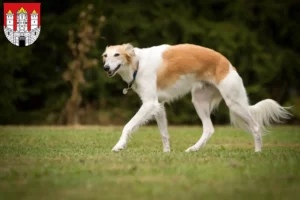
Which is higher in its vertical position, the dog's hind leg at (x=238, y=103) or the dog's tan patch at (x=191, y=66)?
the dog's tan patch at (x=191, y=66)

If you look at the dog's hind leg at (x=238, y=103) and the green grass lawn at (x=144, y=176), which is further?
the dog's hind leg at (x=238, y=103)

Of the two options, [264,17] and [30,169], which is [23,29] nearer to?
[30,169]

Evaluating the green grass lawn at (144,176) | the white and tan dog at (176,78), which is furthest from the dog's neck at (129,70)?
the green grass lawn at (144,176)

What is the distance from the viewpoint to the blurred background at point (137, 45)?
18.9 metres

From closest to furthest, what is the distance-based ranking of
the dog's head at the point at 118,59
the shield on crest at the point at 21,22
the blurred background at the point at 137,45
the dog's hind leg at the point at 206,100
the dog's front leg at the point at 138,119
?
1. the dog's front leg at the point at 138,119
2. the dog's head at the point at 118,59
3. the dog's hind leg at the point at 206,100
4. the shield on crest at the point at 21,22
5. the blurred background at the point at 137,45

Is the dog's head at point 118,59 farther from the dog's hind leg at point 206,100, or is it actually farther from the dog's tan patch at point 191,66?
the dog's hind leg at point 206,100

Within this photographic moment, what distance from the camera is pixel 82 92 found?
747 inches

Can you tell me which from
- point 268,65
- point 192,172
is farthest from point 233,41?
point 192,172

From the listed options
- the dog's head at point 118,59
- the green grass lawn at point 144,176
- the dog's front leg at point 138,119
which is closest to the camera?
the green grass lawn at point 144,176

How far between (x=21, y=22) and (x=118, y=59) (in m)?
4.95

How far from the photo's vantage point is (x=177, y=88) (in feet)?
28.2

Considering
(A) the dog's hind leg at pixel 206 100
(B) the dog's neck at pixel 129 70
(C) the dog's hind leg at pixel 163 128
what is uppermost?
(B) the dog's neck at pixel 129 70

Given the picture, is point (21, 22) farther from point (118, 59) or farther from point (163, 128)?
point (163, 128)

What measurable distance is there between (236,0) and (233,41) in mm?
1644
